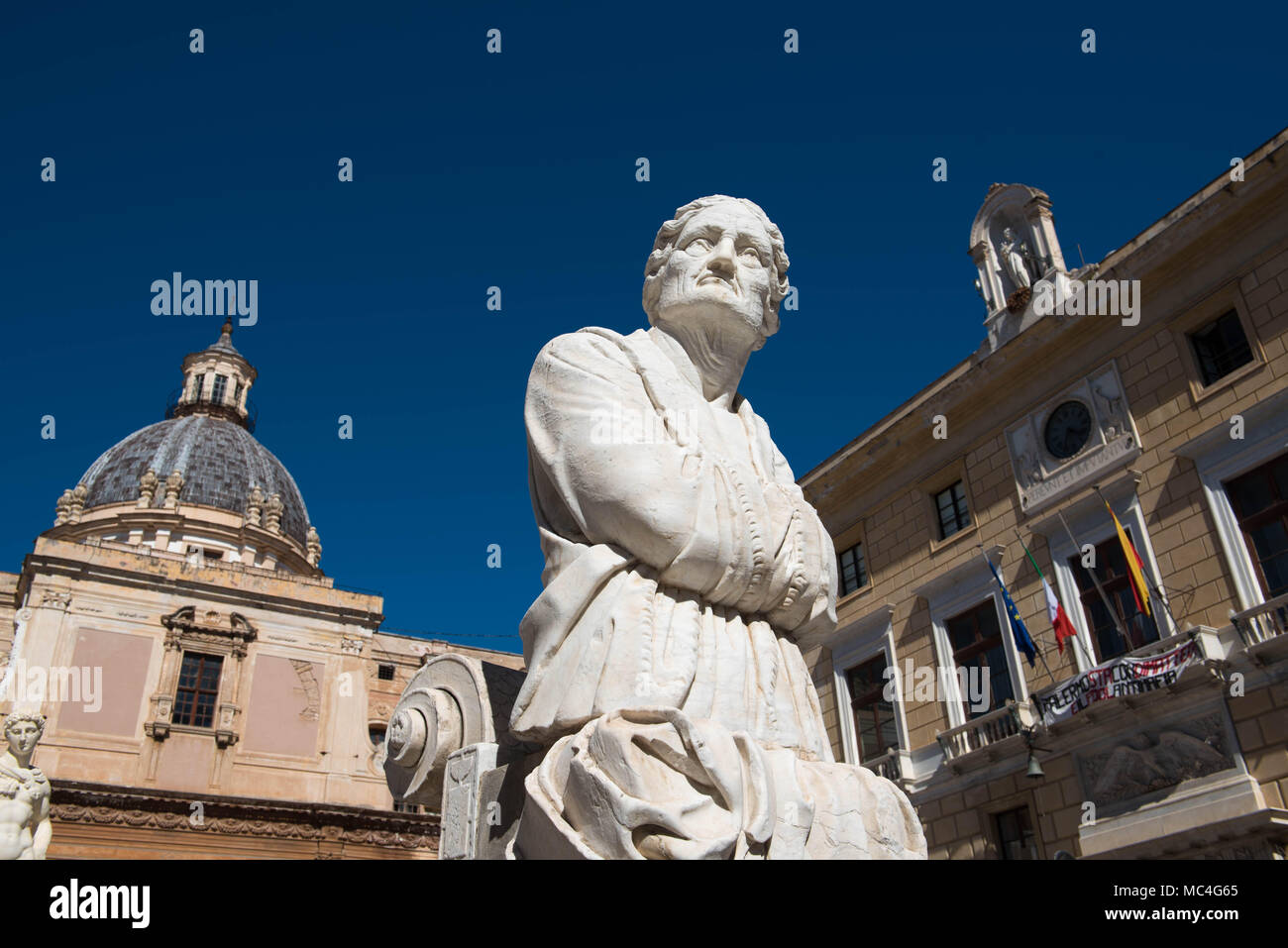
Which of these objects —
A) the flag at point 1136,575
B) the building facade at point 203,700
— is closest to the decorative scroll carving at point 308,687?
the building facade at point 203,700

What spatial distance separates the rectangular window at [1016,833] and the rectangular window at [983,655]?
1718 millimetres

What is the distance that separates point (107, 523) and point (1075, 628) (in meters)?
45.5

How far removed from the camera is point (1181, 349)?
1602 centimetres

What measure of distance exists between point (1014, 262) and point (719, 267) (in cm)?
1816

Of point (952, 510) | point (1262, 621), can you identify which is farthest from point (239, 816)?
point (1262, 621)

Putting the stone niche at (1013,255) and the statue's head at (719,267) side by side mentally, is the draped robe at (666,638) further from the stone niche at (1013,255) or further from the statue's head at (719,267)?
the stone niche at (1013,255)

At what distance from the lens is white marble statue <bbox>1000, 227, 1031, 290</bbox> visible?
19.9 m

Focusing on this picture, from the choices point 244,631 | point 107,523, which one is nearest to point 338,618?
point 244,631

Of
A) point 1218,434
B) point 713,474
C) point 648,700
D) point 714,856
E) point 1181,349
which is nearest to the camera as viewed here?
point 714,856

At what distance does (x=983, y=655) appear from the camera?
17922mm

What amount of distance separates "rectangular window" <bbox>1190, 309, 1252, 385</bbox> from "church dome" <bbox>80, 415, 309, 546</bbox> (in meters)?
46.4

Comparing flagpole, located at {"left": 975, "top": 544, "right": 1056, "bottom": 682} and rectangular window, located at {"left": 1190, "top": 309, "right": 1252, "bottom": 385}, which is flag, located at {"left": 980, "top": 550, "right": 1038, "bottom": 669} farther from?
rectangular window, located at {"left": 1190, "top": 309, "right": 1252, "bottom": 385}

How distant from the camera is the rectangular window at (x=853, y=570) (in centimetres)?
2148
